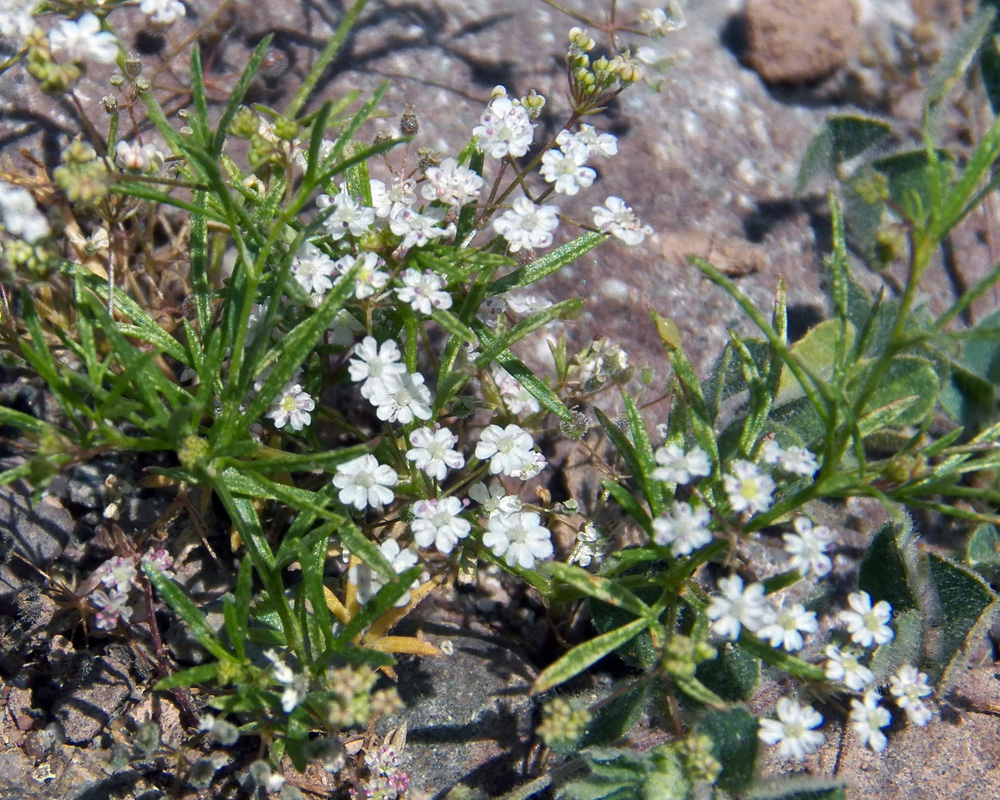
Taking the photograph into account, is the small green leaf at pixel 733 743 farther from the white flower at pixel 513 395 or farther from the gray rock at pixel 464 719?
the white flower at pixel 513 395

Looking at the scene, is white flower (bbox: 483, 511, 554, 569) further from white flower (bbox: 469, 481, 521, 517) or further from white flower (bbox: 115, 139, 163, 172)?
white flower (bbox: 115, 139, 163, 172)

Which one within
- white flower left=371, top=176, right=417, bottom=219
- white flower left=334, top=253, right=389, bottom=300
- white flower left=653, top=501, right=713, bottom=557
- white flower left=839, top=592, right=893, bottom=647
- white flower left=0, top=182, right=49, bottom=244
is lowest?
white flower left=839, top=592, right=893, bottom=647

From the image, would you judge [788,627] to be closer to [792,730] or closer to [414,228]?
[792,730]

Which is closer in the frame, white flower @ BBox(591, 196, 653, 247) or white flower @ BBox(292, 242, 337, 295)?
white flower @ BBox(292, 242, 337, 295)

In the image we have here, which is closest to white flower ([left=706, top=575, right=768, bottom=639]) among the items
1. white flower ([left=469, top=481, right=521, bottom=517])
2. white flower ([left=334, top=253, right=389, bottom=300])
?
white flower ([left=469, top=481, right=521, bottom=517])

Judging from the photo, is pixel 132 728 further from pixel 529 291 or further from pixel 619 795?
pixel 529 291

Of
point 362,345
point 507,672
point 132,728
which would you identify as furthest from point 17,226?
point 507,672

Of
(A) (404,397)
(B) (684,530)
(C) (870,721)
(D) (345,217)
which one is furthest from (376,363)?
(C) (870,721)

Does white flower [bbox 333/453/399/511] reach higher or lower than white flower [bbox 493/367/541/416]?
higher

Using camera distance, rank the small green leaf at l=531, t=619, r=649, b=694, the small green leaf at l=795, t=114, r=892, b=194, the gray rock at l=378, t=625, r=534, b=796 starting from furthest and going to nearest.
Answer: the small green leaf at l=795, t=114, r=892, b=194
the gray rock at l=378, t=625, r=534, b=796
the small green leaf at l=531, t=619, r=649, b=694
